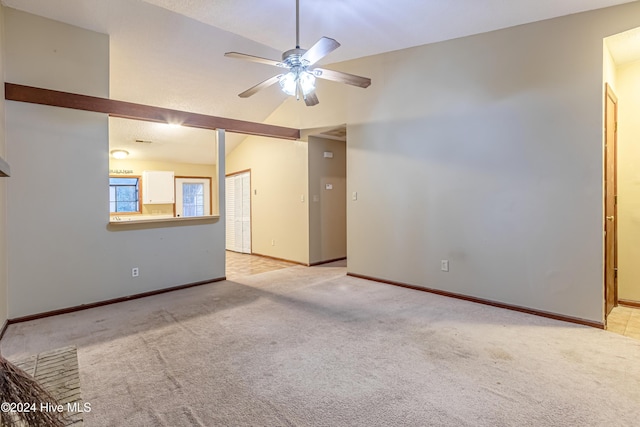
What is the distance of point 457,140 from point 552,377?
258 centimetres

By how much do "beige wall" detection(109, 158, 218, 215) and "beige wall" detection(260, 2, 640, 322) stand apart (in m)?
3.74

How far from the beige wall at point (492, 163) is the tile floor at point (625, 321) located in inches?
9.1

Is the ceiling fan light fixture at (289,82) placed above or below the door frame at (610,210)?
above

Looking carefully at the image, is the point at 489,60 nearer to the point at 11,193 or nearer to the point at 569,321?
the point at 569,321

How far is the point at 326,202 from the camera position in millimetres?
6223

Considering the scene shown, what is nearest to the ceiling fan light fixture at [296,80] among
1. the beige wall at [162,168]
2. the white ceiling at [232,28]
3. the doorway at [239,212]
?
the white ceiling at [232,28]

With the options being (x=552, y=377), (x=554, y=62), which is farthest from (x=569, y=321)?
(x=554, y=62)

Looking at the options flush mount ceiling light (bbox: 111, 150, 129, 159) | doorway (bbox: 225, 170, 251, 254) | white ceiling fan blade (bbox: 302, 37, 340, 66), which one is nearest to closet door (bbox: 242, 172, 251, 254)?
doorway (bbox: 225, 170, 251, 254)

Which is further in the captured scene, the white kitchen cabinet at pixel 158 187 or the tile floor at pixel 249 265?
the white kitchen cabinet at pixel 158 187

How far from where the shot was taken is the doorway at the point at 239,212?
7430 millimetres

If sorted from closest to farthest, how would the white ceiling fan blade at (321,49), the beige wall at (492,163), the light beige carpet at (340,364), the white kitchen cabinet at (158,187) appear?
the light beige carpet at (340,364) → the white ceiling fan blade at (321,49) → the beige wall at (492,163) → the white kitchen cabinet at (158,187)

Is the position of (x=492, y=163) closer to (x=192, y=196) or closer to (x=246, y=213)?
(x=246, y=213)

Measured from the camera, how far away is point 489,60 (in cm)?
361

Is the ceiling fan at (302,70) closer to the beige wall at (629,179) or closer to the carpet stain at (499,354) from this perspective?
the carpet stain at (499,354)
